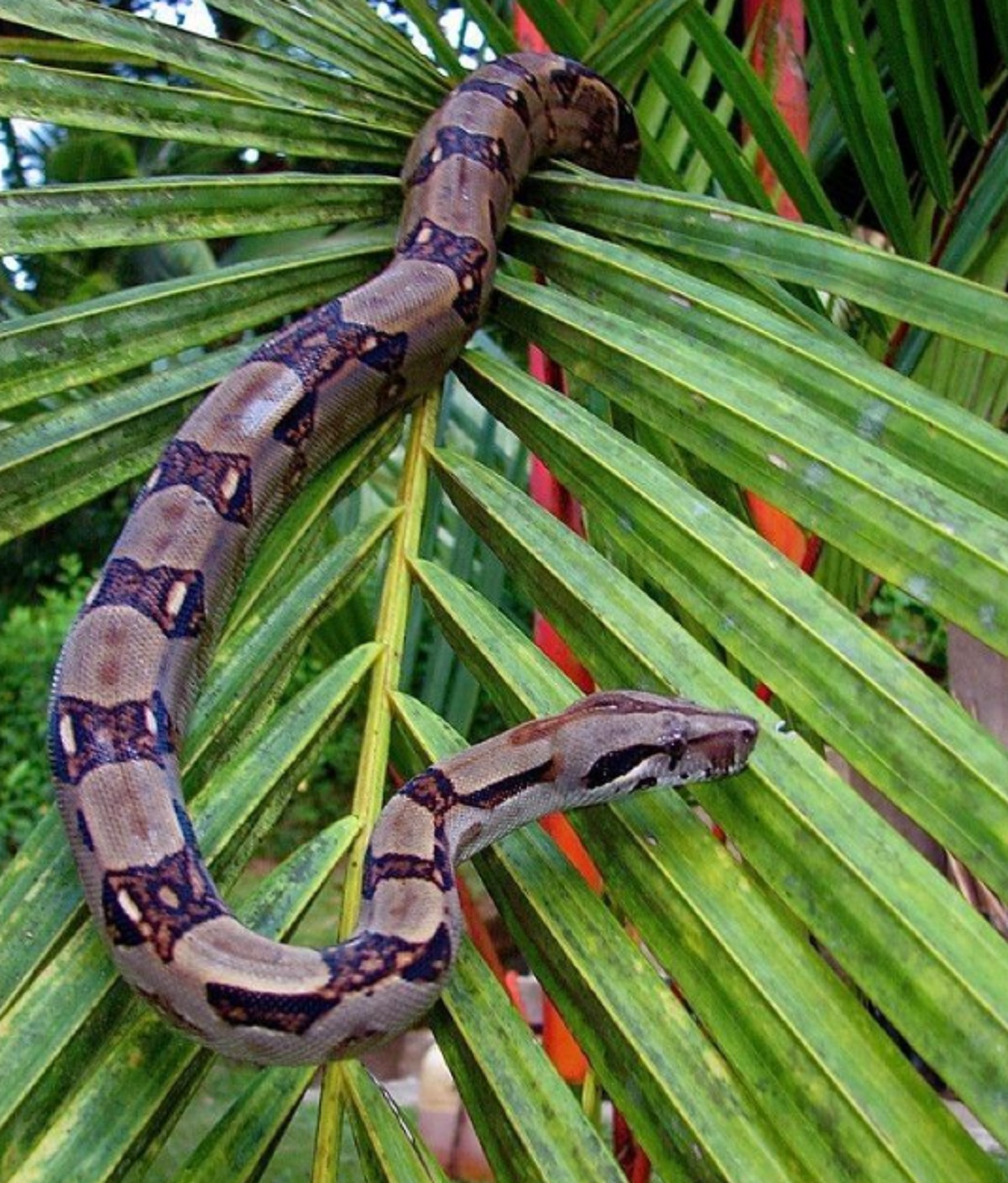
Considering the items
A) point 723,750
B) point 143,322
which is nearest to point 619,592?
point 723,750

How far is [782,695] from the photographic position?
50.6 inches

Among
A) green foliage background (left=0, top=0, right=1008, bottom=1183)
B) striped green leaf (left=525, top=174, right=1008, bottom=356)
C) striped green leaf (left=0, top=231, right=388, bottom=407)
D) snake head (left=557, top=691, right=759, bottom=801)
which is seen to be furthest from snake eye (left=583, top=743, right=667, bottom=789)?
striped green leaf (left=0, top=231, right=388, bottom=407)

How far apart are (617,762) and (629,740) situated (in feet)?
0.13

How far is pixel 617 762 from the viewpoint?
5.29 feet

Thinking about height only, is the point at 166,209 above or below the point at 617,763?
above

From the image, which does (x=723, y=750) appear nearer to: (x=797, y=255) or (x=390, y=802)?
(x=390, y=802)

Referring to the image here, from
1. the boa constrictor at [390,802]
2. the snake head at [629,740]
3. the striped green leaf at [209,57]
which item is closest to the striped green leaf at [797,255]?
the boa constrictor at [390,802]

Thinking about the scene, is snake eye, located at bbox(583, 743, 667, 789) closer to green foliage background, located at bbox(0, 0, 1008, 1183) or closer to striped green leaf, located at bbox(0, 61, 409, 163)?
green foliage background, located at bbox(0, 0, 1008, 1183)

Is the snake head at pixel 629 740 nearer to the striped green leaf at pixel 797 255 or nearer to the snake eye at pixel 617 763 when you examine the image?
the snake eye at pixel 617 763

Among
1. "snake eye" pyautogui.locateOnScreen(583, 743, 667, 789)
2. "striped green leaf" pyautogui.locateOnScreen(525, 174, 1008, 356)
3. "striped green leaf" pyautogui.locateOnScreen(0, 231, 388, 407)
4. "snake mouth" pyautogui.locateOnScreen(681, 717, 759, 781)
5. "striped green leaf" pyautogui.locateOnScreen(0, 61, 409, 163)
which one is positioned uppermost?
"striped green leaf" pyautogui.locateOnScreen(0, 61, 409, 163)

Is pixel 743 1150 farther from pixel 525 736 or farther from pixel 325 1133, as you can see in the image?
pixel 525 736

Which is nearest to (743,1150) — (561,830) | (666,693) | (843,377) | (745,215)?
(666,693)

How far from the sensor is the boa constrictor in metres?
1.34

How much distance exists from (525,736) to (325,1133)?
0.58 m
